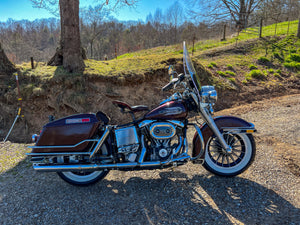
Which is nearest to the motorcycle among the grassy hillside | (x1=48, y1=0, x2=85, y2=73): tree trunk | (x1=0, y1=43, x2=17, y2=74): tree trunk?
the grassy hillside

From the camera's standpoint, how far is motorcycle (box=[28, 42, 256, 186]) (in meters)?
3.08

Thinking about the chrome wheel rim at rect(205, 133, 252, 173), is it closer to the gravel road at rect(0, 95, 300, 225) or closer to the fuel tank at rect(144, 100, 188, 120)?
the gravel road at rect(0, 95, 300, 225)

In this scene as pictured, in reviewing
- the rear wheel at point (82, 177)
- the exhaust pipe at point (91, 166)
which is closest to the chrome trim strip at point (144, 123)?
the exhaust pipe at point (91, 166)

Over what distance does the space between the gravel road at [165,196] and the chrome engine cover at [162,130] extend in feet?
2.59

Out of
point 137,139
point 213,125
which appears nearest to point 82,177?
point 137,139

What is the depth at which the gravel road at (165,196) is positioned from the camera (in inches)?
105

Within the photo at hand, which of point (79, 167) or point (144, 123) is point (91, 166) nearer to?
point (79, 167)

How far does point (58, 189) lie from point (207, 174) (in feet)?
7.66

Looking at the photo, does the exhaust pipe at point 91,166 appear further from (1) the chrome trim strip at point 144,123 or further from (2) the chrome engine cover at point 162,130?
(1) the chrome trim strip at point 144,123

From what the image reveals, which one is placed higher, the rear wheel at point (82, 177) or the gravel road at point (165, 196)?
the rear wheel at point (82, 177)

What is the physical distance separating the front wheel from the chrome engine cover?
25.3 inches

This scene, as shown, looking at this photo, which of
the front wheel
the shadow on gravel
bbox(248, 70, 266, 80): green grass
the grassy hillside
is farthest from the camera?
bbox(248, 70, 266, 80): green grass

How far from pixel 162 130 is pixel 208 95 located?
Answer: 0.83m

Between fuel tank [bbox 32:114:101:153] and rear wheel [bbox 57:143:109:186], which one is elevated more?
fuel tank [bbox 32:114:101:153]
